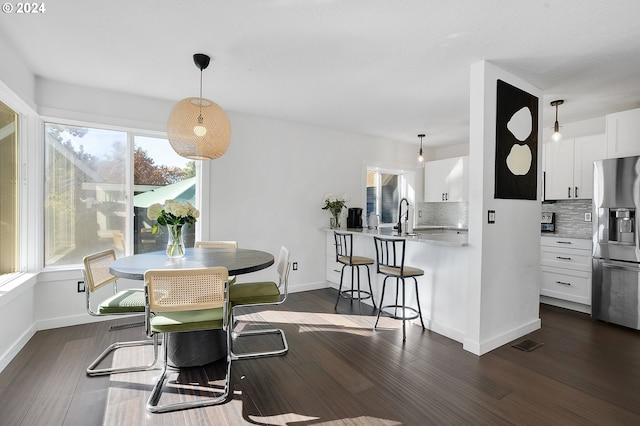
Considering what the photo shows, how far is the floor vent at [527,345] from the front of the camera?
2776 mm

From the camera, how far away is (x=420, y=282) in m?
3.36

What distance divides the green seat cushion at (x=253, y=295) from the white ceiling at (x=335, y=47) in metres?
1.97

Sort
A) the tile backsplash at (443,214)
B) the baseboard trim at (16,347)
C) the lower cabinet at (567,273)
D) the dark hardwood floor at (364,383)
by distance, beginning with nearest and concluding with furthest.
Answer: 1. the dark hardwood floor at (364,383)
2. the baseboard trim at (16,347)
3. the lower cabinet at (567,273)
4. the tile backsplash at (443,214)

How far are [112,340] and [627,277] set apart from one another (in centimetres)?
517

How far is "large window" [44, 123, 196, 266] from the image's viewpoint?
3225 mm

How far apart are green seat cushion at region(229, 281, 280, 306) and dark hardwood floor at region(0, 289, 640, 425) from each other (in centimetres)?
48

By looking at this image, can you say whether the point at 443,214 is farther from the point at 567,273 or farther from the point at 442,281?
the point at 442,281

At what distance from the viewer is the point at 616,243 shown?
3352mm

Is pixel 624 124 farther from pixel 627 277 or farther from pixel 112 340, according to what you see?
pixel 112 340

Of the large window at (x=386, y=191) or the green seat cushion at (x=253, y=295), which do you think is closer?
the green seat cushion at (x=253, y=295)

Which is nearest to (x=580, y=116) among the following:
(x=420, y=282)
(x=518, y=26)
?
(x=518, y=26)

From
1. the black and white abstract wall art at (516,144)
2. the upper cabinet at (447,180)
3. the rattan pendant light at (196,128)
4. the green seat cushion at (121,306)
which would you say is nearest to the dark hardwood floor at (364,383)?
the green seat cushion at (121,306)

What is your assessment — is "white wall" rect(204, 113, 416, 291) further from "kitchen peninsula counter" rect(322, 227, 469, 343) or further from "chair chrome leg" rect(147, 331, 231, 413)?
"chair chrome leg" rect(147, 331, 231, 413)

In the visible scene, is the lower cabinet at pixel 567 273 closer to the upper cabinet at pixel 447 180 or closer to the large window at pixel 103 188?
the upper cabinet at pixel 447 180
